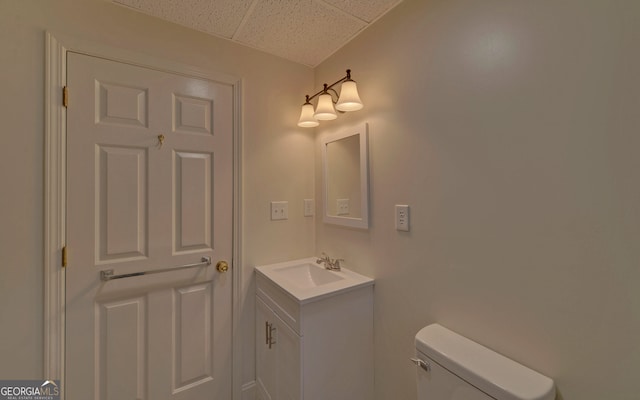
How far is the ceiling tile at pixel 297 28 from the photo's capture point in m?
1.34

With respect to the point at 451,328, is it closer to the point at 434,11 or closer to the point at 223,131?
the point at 434,11

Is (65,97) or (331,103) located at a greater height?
(331,103)

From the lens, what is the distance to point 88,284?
1225 mm

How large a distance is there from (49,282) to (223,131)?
3.63 feet

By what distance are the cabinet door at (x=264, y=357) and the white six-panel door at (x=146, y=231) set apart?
18 cm

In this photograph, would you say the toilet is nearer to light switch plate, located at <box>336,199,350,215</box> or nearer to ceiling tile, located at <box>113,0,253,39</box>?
light switch plate, located at <box>336,199,350,215</box>

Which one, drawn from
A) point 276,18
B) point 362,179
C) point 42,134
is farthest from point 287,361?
point 276,18

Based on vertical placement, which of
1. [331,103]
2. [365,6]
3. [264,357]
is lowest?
[264,357]

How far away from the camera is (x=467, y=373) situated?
33.7 inches

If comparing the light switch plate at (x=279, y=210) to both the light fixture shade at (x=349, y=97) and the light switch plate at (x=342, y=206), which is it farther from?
the light fixture shade at (x=349, y=97)

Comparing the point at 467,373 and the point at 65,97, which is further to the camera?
the point at 65,97

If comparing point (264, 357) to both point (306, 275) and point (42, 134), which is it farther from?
point (42, 134)

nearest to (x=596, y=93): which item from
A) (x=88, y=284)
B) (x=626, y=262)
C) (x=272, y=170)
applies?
(x=626, y=262)

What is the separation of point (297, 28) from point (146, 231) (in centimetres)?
145
